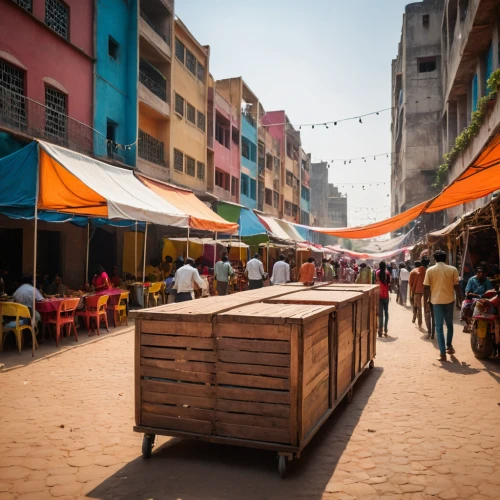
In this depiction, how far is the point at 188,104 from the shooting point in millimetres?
23047

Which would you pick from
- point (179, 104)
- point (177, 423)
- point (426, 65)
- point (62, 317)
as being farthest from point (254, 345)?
point (426, 65)

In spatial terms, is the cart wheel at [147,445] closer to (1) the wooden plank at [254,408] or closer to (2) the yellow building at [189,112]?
(1) the wooden plank at [254,408]

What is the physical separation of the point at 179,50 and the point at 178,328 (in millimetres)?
21408

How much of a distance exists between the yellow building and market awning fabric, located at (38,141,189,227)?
9745 millimetres

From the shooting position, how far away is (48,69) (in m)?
14.0

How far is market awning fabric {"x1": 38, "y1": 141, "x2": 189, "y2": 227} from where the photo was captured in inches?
337

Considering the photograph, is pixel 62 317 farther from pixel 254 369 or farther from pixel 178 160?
pixel 178 160

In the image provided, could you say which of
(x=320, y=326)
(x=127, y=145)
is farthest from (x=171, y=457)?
(x=127, y=145)

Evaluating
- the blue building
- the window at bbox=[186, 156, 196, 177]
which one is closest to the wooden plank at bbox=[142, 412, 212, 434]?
the blue building

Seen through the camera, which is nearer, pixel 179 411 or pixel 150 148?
pixel 179 411

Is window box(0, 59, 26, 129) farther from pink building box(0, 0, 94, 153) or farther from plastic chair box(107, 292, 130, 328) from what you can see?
plastic chair box(107, 292, 130, 328)

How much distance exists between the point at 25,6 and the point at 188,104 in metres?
10.5

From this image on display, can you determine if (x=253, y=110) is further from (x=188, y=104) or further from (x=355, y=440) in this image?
(x=355, y=440)

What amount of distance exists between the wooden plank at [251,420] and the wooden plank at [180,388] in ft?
0.60
